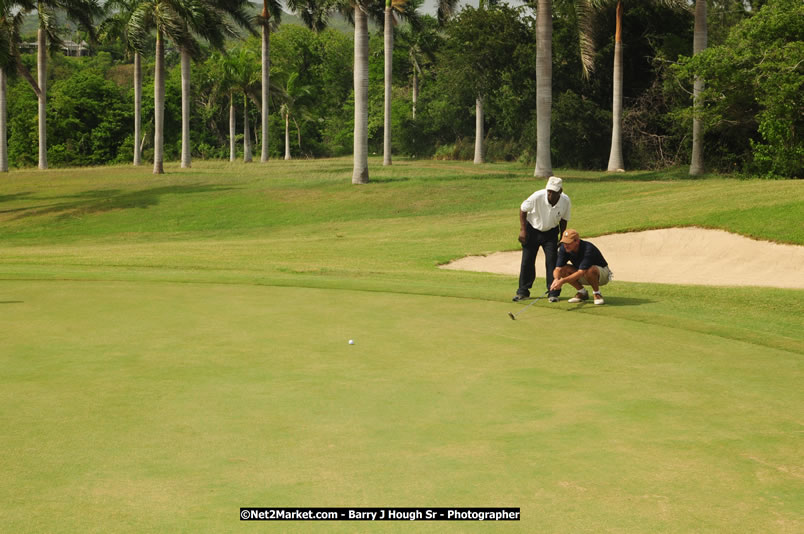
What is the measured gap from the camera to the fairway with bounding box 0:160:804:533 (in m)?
4.85

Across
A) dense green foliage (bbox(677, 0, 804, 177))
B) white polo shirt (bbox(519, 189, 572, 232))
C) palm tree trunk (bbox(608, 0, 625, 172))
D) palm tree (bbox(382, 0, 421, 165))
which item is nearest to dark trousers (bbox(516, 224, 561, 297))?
white polo shirt (bbox(519, 189, 572, 232))

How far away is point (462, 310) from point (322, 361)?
12.9ft

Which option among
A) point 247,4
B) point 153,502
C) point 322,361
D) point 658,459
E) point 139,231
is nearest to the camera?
point 153,502

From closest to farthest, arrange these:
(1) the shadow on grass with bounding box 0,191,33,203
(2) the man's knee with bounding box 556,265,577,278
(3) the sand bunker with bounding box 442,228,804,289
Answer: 1. (2) the man's knee with bounding box 556,265,577,278
2. (3) the sand bunker with bounding box 442,228,804,289
3. (1) the shadow on grass with bounding box 0,191,33,203

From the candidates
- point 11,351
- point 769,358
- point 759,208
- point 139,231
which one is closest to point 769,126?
point 759,208

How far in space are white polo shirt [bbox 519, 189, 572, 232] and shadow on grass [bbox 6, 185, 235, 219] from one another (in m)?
30.1

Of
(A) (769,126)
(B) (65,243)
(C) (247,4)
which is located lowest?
(B) (65,243)

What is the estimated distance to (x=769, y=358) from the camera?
902 centimetres

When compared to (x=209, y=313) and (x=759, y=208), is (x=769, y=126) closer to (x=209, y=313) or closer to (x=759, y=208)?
(x=759, y=208)

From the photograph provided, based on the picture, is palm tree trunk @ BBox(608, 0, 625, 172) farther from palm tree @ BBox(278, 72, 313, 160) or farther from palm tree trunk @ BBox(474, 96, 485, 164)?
palm tree @ BBox(278, 72, 313, 160)

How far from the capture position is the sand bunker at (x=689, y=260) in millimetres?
20109

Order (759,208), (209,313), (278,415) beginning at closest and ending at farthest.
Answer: (278,415) → (209,313) → (759,208)

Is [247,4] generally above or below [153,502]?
above

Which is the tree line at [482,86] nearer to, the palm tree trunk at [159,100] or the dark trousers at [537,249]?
the palm tree trunk at [159,100]
